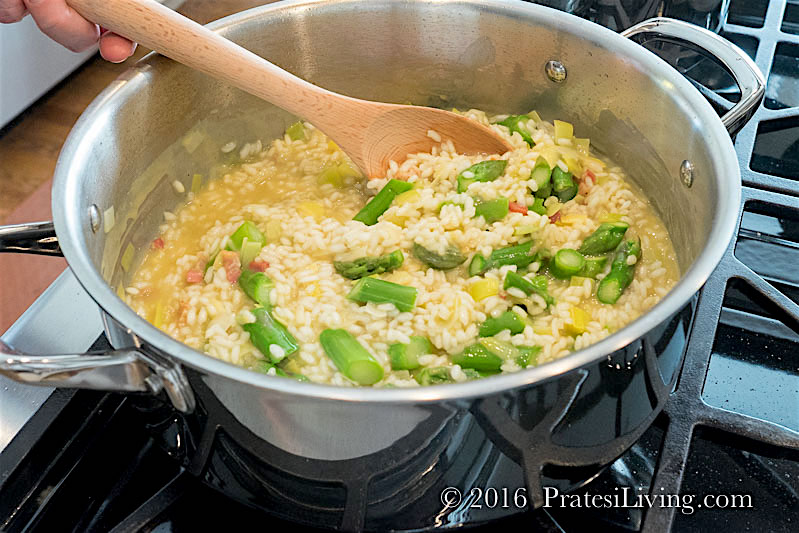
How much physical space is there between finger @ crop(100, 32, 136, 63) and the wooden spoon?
2.9 inches

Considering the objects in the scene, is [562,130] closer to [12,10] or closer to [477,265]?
[477,265]

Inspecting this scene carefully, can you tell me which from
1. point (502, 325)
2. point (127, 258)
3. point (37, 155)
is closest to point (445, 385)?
point (502, 325)

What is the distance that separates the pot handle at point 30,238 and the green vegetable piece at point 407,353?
549 millimetres

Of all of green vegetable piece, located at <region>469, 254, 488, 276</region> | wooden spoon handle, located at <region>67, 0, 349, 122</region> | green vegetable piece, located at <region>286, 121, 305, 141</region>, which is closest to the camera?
wooden spoon handle, located at <region>67, 0, 349, 122</region>

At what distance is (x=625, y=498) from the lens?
1199mm

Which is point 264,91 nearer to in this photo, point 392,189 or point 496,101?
point 392,189

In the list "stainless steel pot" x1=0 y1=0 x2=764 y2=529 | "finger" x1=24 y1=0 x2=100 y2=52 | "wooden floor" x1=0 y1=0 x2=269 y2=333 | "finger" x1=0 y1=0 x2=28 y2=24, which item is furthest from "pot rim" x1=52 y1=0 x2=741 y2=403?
"wooden floor" x1=0 y1=0 x2=269 y2=333

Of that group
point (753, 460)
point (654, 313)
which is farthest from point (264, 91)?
point (753, 460)

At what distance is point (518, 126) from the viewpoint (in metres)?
1.76

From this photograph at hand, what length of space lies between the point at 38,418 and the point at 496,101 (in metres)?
1.21

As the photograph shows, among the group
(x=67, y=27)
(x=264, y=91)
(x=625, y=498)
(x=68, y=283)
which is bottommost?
(x=625, y=498)

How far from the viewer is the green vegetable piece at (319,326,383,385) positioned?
124 cm

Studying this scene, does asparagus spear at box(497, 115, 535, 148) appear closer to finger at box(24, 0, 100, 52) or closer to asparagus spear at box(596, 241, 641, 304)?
asparagus spear at box(596, 241, 641, 304)

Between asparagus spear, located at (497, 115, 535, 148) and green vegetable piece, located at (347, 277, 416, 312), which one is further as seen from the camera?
asparagus spear, located at (497, 115, 535, 148)
